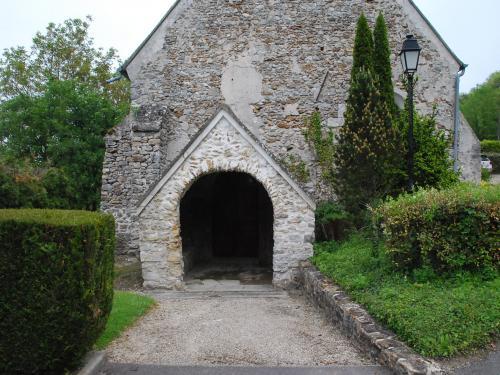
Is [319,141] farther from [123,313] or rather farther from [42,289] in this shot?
[42,289]

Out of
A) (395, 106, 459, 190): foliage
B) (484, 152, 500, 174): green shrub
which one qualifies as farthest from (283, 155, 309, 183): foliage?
(484, 152, 500, 174): green shrub

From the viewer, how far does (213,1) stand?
12617mm

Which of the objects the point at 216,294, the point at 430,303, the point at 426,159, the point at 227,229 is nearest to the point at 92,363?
the point at 430,303

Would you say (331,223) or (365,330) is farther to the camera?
(331,223)

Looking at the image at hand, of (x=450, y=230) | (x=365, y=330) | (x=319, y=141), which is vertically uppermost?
(x=319, y=141)

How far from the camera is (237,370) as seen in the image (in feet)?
15.6

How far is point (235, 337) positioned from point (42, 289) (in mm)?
2853

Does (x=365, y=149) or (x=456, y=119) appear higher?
(x=456, y=119)

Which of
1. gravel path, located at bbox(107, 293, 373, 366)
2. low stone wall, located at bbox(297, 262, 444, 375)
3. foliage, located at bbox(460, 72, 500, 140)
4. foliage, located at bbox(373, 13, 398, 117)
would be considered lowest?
gravel path, located at bbox(107, 293, 373, 366)

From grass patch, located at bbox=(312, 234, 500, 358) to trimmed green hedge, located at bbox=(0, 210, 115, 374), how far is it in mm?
3514

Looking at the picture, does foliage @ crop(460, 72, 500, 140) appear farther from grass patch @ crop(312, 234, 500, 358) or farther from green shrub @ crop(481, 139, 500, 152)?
grass patch @ crop(312, 234, 500, 358)

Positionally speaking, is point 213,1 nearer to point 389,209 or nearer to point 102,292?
point 389,209

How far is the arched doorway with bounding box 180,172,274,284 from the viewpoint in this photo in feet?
37.3

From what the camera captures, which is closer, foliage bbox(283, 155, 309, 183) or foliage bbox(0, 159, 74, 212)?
foliage bbox(0, 159, 74, 212)
